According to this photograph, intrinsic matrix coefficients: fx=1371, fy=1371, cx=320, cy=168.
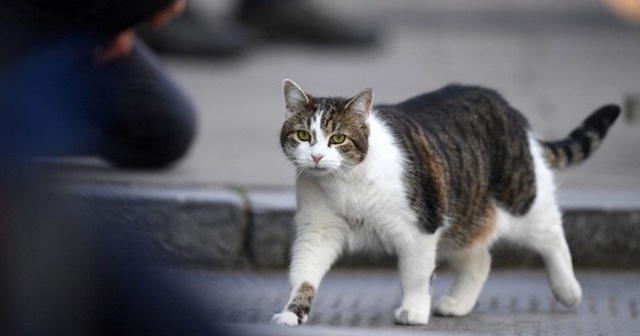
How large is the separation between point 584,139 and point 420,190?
97 centimetres

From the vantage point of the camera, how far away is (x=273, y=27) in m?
10.6

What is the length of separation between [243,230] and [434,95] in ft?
3.78

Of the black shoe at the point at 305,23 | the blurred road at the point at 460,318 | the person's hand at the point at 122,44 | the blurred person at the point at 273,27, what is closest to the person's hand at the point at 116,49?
the person's hand at the point at 122,44

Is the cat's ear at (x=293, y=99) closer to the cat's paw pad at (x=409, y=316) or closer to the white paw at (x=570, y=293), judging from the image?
the cat's paw pad at (x=409, y=316)

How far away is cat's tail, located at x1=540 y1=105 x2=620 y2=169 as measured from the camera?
4.74 meters

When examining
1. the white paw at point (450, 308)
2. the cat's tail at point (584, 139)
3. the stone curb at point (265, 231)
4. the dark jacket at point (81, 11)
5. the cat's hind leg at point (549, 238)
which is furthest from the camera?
the dark jacket at point (81, 11)

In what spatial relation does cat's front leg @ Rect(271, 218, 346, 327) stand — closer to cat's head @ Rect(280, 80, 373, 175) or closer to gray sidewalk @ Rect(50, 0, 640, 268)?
cat's head @ Rect(280, 80, 373, 175)

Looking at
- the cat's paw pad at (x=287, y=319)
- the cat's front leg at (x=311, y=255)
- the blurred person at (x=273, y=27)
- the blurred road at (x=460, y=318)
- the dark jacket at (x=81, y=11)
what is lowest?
the blurred road at (x=460, y=318)

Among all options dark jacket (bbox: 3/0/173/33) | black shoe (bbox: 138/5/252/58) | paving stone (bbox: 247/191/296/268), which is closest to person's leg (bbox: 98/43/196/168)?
dark jacket (bbox: 3/0/173/33)

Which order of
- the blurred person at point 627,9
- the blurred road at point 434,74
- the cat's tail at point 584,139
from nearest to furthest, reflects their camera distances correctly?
the cat's tail at point 584,139
the blurred road at point 434,74
the blurred person at point 627,9

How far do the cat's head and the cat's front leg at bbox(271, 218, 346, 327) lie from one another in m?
0.19

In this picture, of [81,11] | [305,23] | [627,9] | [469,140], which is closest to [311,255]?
[469,140]

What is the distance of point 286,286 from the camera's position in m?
5.02

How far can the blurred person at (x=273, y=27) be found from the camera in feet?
31.9
